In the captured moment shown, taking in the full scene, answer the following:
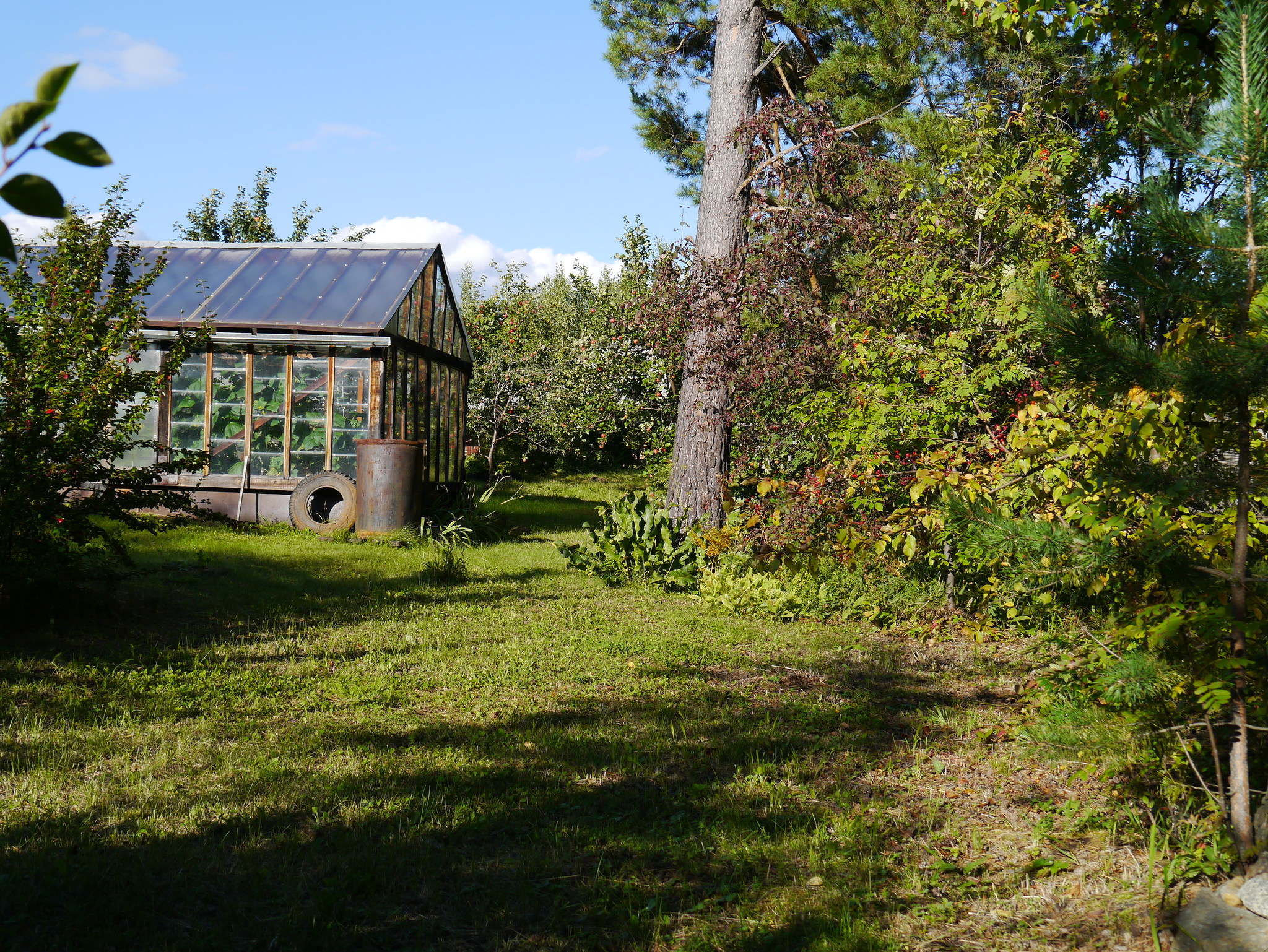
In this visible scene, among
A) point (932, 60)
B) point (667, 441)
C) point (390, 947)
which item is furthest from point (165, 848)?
point (667, 441)

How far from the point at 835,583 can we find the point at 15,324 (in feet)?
20.9

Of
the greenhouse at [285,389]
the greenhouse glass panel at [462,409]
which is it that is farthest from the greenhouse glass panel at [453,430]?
the greenhouse at [285,389]

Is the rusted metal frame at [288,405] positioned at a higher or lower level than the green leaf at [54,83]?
higher

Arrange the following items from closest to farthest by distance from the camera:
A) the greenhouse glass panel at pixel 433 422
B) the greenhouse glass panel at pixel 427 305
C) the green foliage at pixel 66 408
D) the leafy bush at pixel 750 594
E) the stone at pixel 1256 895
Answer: the stone at pixel 1256 895 < the green foliage at pixel 66 408 < the leafy bush at pixel 750 594 < the greenhouse glass panel at pixel 427 305 < the greenhouse glass panel at pixel 433 422

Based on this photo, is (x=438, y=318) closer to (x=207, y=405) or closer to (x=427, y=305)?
(x=427, y=305)

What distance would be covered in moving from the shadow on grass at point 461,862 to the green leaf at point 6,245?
236 centimetres

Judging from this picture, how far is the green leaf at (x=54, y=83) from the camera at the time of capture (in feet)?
2.96

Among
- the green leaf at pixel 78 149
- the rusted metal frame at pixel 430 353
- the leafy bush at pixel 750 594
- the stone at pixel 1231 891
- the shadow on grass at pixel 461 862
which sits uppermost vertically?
the rusted metal frame at pixel 430 353

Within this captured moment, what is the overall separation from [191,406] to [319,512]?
2.67 metres

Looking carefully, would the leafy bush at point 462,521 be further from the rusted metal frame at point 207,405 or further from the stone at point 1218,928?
the stone at point 1218,928

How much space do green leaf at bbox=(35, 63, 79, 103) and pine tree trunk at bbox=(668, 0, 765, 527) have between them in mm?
9079

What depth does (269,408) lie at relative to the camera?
14.1m

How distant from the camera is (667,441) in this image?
57.2 feet

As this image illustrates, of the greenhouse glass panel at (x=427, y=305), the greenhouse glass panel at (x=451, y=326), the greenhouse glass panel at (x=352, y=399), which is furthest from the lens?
the greenhouse glass panel at (x=451, y=326)
